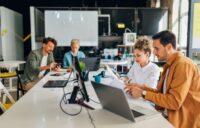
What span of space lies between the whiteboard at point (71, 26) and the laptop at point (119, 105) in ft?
16.0

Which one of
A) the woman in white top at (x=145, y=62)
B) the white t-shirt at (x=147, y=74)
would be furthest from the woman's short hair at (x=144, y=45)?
the white t-shirt at (x=147, y=74)

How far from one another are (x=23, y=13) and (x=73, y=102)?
285 inches

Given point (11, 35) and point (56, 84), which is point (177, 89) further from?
point (11, 35)

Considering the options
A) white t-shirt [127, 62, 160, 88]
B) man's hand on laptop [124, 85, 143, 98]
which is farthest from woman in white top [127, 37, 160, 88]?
man's hand on laptop [124, 85, 143, 98]

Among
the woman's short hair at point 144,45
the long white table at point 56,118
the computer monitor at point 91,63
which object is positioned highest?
the woman's short hair at point 144,45

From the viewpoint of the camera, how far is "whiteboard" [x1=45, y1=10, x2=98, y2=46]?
20.6 feet

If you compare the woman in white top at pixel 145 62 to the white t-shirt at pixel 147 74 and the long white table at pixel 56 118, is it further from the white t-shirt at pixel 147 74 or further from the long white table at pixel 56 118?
the long white table at pixel 56 118

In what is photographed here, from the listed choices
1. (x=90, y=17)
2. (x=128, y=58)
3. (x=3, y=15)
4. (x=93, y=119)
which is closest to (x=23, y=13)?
(x=3, y=15)

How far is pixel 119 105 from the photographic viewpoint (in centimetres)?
140

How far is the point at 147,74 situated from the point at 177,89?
0.83m

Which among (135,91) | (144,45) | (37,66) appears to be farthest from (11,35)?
(135,91)

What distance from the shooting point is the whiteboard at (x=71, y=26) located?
20.6 ft

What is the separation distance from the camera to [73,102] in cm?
178

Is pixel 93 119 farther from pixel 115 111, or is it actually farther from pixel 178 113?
pixel 178 113
